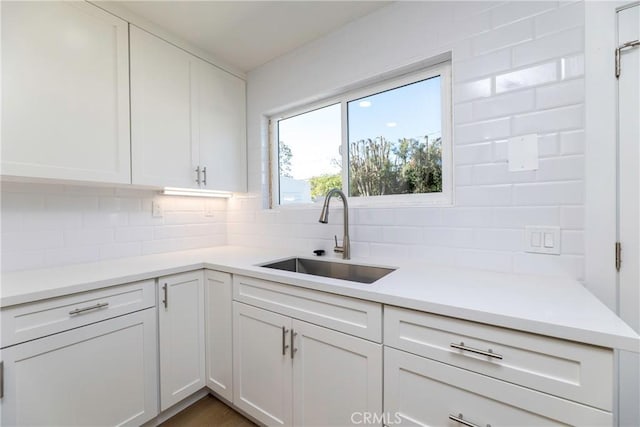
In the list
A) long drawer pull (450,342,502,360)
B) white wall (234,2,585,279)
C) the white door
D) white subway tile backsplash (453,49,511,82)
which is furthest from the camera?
white subway tile backsplash (453,49,511,82)

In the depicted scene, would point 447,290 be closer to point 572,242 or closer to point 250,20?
point 572,242

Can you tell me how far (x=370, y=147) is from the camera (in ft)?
5.86

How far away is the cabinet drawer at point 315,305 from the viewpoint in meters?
1.04

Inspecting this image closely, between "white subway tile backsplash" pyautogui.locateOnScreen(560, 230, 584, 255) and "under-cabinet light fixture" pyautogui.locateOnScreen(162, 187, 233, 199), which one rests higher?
"under-cabinet light fixture" pyautogui.locateOnScreen(162, 187, 233, 199)

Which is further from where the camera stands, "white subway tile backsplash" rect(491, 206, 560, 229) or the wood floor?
the wood floor

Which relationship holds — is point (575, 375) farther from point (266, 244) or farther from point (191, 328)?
point (266, 244)

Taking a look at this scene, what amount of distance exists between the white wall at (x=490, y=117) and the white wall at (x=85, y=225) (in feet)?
4.18

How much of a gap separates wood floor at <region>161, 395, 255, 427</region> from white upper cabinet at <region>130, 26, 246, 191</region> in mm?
1402

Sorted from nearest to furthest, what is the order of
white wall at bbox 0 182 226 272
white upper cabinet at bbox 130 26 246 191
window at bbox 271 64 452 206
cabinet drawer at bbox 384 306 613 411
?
cabinet drawer at bbox 384 306 613 411 → white wall at bbox 0 182 226 272 → window at bbox 271 64 452 206 → white upper cabinet at bbox 130 26 246 191

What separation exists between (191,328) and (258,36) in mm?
1949

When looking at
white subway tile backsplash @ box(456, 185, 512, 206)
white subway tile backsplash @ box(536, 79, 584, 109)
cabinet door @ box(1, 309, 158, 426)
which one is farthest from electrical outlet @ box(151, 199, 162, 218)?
white subway tile backsplash @ box(536, 79, 584, 109)

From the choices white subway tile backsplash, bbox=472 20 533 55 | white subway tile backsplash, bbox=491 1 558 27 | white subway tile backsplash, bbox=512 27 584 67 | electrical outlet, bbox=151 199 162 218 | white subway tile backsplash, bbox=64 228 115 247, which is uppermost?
white subway tile backsplash, bbox=491 1 558 27

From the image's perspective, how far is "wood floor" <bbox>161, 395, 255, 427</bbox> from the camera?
152cm

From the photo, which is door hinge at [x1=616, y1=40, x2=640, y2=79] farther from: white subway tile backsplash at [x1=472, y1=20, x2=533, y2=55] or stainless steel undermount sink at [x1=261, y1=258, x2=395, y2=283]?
stainless steel undermount sink at [x1=261, y1=258, x2=395, y2=283]
